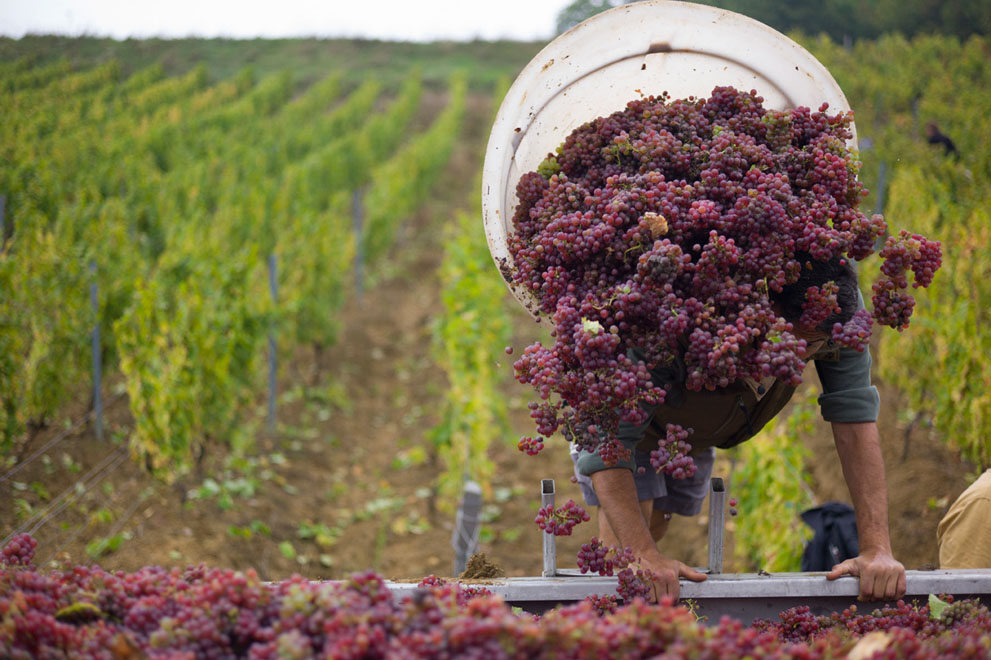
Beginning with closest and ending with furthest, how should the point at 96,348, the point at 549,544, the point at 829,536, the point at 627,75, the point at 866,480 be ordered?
the point at 866,480, the point at 549,544, the point at 627,75, the point at 829,536, the point at 96,348

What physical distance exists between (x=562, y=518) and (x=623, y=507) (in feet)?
0.61

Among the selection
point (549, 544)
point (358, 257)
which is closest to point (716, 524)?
point (549, 544)

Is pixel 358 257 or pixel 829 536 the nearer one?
pixel 829 536

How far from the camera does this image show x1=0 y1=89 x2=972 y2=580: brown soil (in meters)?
4.54

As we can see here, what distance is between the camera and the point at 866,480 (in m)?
2.26

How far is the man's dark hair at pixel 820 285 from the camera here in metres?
2.10

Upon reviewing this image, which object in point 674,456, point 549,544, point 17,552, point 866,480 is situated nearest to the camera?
point 17,552

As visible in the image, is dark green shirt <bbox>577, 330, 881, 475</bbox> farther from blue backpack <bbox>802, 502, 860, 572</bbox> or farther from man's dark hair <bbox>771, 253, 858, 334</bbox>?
blue backpack <bbox>802, 502, 860, 572</bbox>

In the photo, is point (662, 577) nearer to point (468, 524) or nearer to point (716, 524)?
point (716, 524)

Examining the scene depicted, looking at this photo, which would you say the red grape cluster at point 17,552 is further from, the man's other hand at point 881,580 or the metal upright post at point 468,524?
the metal upright post at point 468,524

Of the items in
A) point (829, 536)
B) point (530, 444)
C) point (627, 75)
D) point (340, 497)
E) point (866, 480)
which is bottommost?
point (340, 497)

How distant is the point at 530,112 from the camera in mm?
2469

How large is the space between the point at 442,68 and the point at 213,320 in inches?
1269

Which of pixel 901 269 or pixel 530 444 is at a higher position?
pixel 901 269
